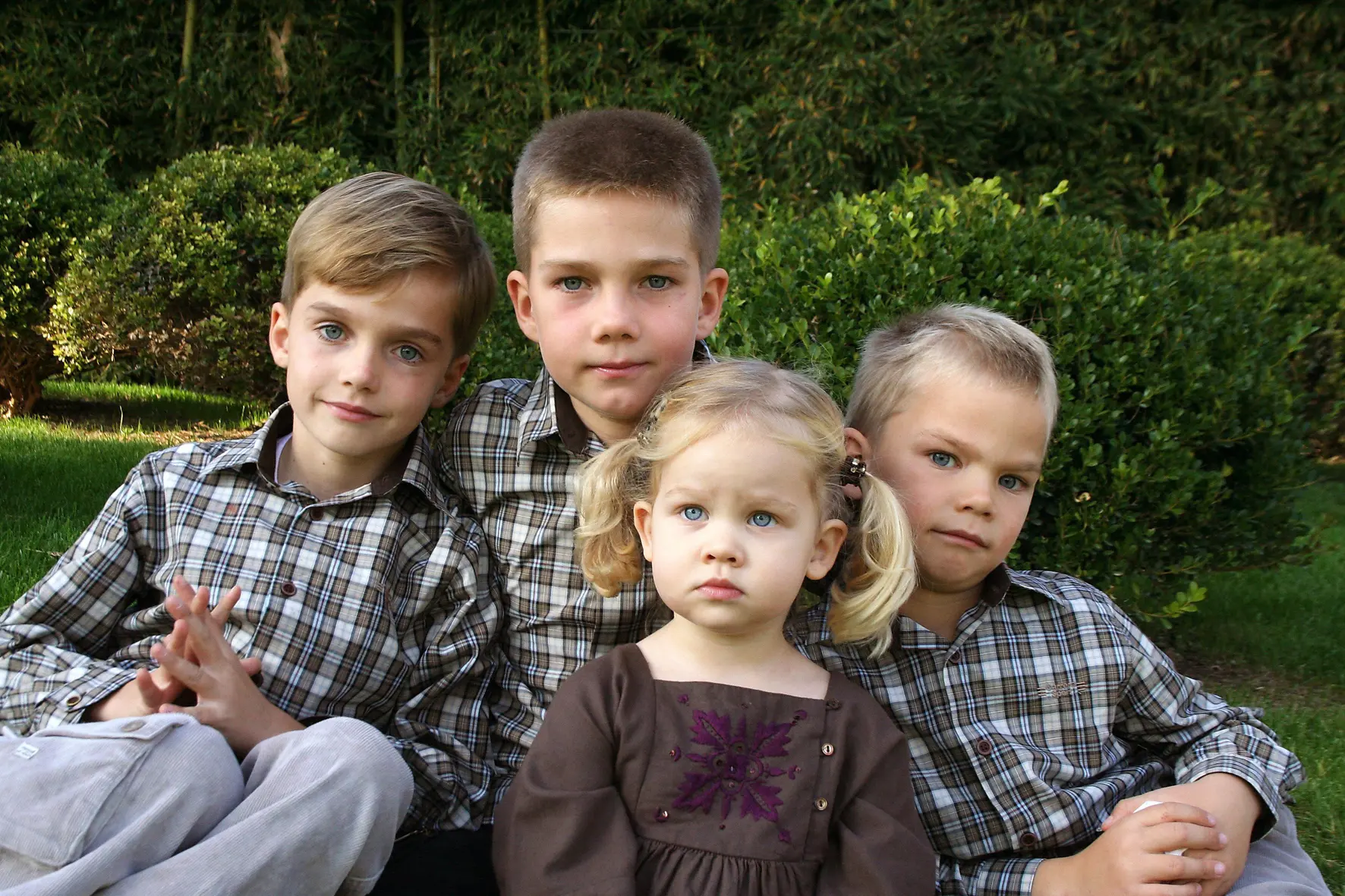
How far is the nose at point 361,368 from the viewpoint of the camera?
2283 mm

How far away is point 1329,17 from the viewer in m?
8.88

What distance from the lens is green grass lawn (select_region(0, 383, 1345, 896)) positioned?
11.9 ft

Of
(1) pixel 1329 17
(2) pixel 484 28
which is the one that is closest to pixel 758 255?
(2) pixel 484 28

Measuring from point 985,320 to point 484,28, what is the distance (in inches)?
270

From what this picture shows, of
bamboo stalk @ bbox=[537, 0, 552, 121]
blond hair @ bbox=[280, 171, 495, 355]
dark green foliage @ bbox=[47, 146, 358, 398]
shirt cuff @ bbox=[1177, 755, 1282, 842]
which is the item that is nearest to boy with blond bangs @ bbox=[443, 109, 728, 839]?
blond hair @ bbox=[280, 171, 495, 355]

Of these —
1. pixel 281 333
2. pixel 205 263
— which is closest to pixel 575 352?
pixel 281 333

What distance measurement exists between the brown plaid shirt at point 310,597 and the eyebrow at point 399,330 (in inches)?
9.3

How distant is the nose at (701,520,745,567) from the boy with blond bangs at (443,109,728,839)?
0.45m

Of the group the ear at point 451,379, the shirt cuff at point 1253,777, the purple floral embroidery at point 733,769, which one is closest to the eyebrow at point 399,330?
the ear at point 451,379

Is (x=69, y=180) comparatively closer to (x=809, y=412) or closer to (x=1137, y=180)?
(x=809, y=412)

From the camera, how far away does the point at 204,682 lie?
79.2 inches

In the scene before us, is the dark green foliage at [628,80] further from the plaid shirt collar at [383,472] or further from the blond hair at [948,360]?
the plaid shirt collar at [383,472]

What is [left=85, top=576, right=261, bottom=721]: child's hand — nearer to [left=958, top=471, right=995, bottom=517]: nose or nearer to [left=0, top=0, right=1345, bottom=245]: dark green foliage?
[left=958, top=471, right=995, bottom=517]: nose

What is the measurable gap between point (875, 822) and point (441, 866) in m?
0.81
